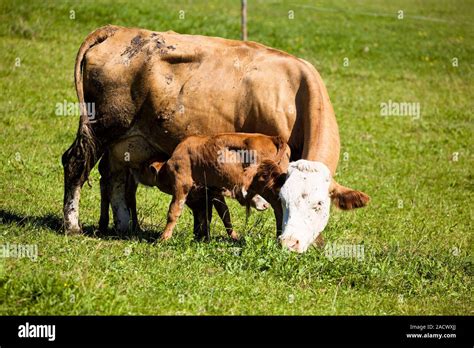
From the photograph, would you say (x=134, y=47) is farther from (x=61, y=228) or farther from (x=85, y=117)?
(x=61, y=228)

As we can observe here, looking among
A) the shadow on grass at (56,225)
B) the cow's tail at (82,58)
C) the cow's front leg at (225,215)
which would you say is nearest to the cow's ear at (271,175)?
the cow's front leg at (225,215)

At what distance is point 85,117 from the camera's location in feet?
40.2

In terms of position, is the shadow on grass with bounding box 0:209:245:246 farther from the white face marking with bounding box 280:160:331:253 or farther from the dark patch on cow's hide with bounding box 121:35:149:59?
the dark patch on cow's hide with bounding box 121:35:149:59

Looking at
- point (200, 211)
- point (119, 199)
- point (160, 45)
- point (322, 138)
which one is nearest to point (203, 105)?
point (160, 45)

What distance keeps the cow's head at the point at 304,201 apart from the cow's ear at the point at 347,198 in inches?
→ 10.6

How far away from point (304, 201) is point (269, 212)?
14.0 ft

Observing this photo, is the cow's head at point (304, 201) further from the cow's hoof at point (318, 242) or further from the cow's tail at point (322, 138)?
the cow's hoof at point (318, 242)

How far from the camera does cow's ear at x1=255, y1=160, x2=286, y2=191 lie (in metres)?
10.4

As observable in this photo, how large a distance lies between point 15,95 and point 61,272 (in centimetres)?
1271

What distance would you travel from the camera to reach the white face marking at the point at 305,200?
9938mm

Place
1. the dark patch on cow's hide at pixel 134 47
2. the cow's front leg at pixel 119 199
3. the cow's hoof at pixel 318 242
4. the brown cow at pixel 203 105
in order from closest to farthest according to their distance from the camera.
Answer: the brown cow at pixel 203 105
the cow's hoof at pixel 318 242
the dark patch on cow's hide at pixel 134 47
the cow's front leg at pixel 119 199

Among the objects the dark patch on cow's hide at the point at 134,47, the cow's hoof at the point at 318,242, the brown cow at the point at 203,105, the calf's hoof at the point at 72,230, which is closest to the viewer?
the brown cow at the point at 203,105

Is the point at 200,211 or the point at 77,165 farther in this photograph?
the point at 77,165
